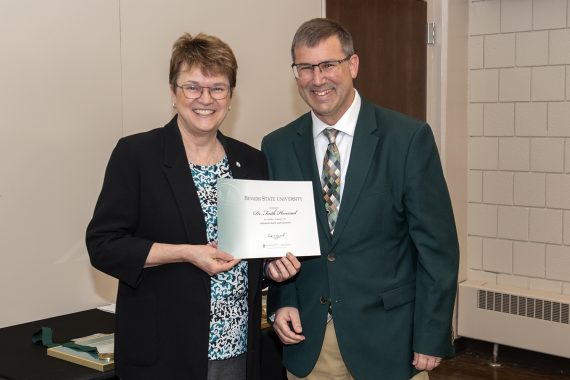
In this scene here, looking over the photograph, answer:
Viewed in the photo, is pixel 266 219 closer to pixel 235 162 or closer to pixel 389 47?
pixel 235 162

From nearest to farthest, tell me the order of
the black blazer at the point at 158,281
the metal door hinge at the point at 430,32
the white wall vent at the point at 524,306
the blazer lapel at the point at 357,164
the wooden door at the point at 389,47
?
the black blazer at the point at 158,281 < the blazer lapel at the point at 357,164 < the wooden door at the point at 389,47 < the white wall vent at the point at 524,306 < the metal door hinge at the point at 430,32

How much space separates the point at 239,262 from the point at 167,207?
254mm

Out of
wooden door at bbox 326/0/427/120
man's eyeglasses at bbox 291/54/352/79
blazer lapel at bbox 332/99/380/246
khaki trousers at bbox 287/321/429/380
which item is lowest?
khaki trousers at bbox 287/321/429/380

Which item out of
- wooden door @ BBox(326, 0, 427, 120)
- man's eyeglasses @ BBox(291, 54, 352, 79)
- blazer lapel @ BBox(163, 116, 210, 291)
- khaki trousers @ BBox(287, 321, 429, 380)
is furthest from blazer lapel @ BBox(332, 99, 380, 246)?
wooden door @ BBox(326, 0, 427, 120)

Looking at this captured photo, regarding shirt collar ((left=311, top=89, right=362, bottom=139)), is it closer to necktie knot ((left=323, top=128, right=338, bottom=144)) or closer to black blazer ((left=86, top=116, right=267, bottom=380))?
necktie knot ((left=323, top=128, right=338, bottom=144))

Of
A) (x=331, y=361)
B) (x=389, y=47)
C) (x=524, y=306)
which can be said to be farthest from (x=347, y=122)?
(x=524, y=306)

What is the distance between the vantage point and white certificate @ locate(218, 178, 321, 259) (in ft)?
6.32

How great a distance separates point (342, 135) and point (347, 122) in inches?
1.7

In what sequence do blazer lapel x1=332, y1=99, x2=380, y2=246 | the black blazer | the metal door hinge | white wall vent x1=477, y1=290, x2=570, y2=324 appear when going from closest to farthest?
the black blazer
blazer lapel x1=332, y1=99, x2=380, y2=246
white wall vent x1=477, y1=290, x2=570, y2=324
the metal door hinge

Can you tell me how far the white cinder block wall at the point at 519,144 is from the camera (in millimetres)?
4551

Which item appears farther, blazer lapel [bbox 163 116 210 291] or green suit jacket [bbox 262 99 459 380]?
green suit jacket [bbox 262 99 459 380]

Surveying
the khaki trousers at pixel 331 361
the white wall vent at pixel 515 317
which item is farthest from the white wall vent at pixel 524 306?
the khaki trousers at pixel 331 361

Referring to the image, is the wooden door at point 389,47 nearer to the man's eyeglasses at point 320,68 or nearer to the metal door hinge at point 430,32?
the metal door hinge at point 430,32

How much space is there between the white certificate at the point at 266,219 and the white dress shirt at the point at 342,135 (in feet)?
0.46
